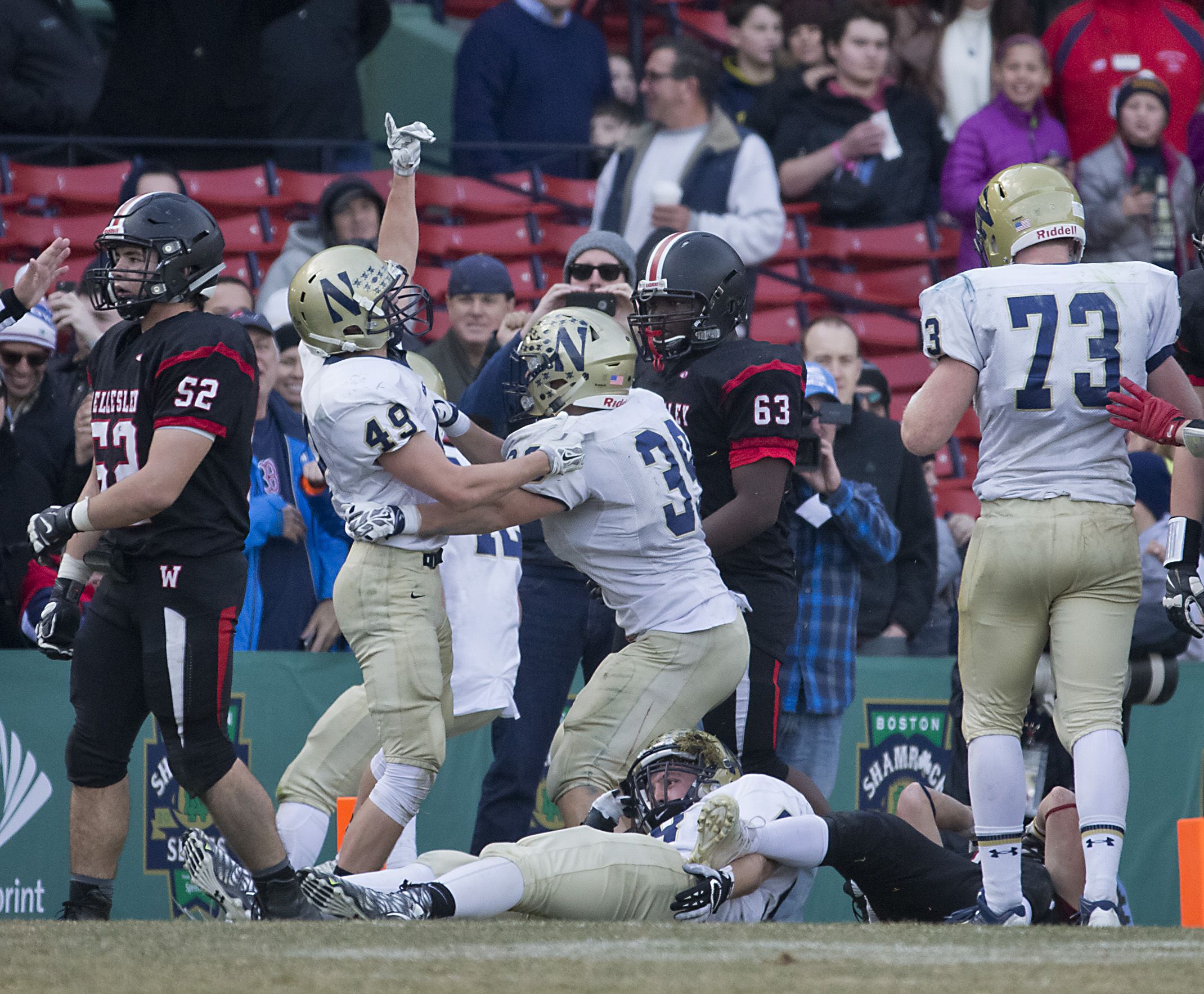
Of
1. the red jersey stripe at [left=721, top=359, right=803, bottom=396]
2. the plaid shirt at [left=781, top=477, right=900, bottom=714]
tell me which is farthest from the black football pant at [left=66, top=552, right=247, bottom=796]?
the plaid shirt at [left=781, top=477, right=900, bottom=714]

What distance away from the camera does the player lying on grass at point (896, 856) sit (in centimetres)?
435

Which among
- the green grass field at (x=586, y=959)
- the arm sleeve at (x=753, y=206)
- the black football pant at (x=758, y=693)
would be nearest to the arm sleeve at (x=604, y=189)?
the arm sleeve at (x=753, y=206)

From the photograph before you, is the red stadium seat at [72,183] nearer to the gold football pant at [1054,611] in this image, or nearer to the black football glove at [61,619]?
the black football glove at [61,619]

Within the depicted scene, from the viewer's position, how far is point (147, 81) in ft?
29.2

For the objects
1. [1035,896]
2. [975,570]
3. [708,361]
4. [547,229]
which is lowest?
[1035,896]

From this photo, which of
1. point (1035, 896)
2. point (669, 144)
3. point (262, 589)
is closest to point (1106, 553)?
point (1035, 896)

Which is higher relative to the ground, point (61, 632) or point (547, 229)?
point (547, 229)

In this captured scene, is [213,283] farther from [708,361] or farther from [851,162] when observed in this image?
[851,162]

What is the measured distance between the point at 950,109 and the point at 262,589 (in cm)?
512

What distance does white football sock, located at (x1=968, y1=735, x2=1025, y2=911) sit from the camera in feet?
14.4

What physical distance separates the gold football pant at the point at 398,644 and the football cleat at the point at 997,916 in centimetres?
144

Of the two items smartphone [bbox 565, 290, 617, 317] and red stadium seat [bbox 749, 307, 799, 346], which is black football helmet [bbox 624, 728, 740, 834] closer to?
smartphone [bbox 565, 290, 617, 317]

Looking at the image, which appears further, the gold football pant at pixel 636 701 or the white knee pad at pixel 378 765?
the white knee pad at pixel 378 765

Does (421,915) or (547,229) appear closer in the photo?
(421,915)
